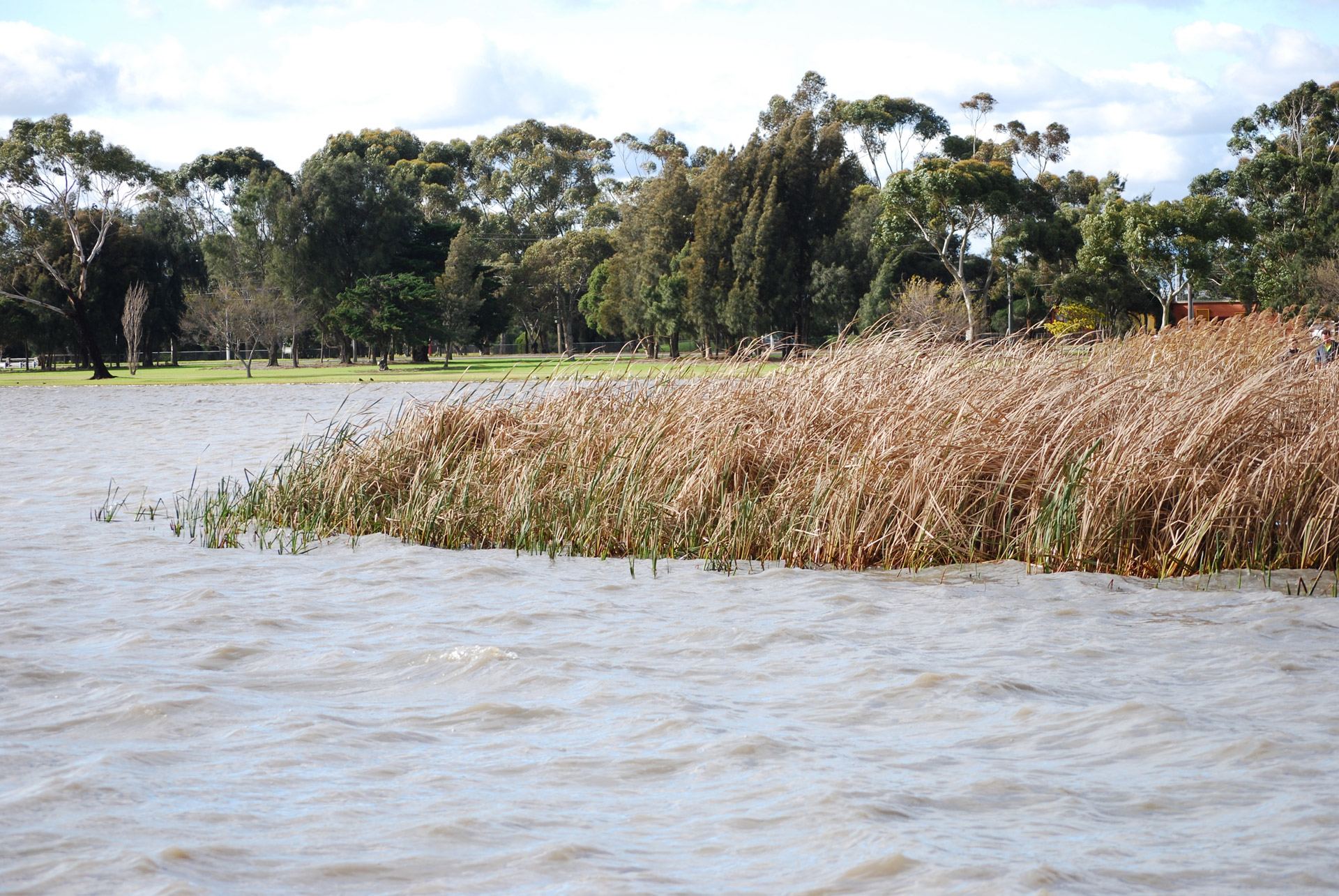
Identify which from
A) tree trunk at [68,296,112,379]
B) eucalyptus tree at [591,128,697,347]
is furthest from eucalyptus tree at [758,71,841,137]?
tree trunk at [68,296,112,379]

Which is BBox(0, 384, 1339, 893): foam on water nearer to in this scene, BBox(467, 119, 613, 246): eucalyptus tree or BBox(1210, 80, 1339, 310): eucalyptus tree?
BBox(1210, 80, 1339, 310): eucalyptus tree

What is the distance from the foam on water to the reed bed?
0.38 m

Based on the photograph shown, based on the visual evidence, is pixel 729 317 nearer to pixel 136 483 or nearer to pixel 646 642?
pixel 136 483

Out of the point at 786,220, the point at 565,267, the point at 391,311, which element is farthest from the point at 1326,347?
the point at 565,267

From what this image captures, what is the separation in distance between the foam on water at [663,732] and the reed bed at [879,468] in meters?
0.38

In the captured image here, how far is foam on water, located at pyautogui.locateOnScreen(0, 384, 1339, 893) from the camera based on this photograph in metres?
3.35

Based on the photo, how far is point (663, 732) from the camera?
14.7 ft

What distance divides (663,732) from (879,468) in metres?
3.90

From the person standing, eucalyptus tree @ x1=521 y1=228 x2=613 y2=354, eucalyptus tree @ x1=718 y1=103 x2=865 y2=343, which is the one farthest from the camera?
eucalyptus tree @ x1=521 y1=228 x2=613 y2=354

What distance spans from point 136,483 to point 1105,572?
10207 mm

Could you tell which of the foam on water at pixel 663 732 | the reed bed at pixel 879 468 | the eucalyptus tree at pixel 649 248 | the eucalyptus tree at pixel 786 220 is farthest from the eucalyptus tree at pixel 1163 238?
the foam on water at pixel 663 732

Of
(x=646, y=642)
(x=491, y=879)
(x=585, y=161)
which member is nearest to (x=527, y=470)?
(x=646, y=642)

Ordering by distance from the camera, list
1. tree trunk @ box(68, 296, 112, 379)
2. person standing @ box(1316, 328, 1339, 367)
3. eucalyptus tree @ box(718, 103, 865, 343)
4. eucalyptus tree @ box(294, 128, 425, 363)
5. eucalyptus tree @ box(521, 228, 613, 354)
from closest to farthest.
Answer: person standing @ box(1316, 328, 1339, 367) → tree trunk @ box(68, 296, 112, 379) → eucalyptus tree @ box(718, 103, 865, 343) → eucalyptus tree @ box(294, 128, 425, 363) → eucalyptus tree @ box(521, 228, 613, 354)

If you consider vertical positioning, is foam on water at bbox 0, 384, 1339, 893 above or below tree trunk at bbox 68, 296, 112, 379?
below
